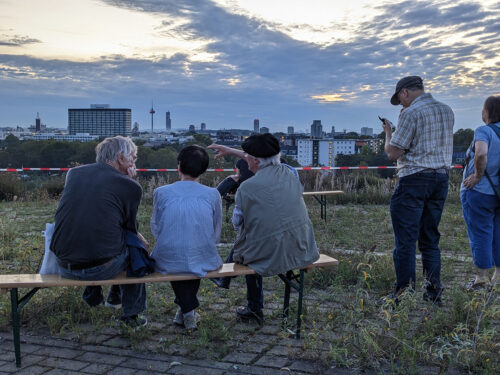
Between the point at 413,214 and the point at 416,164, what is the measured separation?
451mm

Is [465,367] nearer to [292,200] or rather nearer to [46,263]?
[292,200]

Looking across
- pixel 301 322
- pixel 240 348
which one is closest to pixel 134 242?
pixel 240 348

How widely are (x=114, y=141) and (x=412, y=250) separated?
2.78 m

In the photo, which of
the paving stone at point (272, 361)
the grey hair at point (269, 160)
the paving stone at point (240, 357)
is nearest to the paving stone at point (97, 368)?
the paving stone at point (240, 357)

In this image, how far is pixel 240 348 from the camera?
379cm

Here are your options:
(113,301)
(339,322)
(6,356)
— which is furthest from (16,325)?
(339,322)

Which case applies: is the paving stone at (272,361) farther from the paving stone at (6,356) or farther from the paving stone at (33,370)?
the paving stone at (6,356)

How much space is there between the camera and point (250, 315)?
14.3 ft

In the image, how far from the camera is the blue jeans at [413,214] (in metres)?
4.53

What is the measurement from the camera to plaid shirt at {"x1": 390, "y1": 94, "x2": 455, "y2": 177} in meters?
4.53

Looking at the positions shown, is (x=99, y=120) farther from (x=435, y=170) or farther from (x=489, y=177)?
(x=435, y=170)

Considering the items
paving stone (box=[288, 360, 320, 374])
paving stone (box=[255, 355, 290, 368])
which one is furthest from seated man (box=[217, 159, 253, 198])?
paving stone (box=[288, 360, 320, 374])

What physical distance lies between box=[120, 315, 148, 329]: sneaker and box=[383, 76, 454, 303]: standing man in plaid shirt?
220 cm

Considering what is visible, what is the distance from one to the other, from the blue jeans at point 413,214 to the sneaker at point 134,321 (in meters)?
2.33
